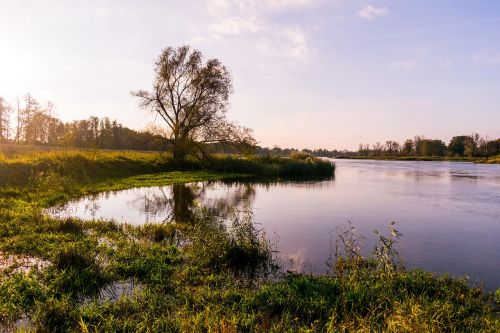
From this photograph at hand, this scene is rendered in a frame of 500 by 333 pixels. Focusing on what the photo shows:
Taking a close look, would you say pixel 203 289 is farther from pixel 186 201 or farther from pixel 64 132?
pixel 64 132

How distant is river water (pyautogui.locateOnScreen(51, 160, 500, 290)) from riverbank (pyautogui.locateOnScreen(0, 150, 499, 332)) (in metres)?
1.34

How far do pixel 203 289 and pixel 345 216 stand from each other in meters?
10.1

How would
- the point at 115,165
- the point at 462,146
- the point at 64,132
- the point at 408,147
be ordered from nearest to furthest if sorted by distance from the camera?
1. the point at 115,165
2. the point at 64,132
3. the point at 462,146
4. the point at 408,147

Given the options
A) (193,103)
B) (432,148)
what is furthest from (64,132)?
(432,148)

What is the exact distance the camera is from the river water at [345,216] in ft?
31.1

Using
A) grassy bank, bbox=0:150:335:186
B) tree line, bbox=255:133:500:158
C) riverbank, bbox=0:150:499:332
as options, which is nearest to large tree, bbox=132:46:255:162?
grassy bank, bbox=0:150:335:186

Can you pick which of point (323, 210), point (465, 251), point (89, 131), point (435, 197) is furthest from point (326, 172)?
point (89, 131)

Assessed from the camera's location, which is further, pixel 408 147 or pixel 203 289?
pixel 408 147

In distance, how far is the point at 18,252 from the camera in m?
8.37

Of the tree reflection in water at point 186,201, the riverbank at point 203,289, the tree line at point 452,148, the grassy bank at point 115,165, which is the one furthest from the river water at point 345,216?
the tree line at point 452,148

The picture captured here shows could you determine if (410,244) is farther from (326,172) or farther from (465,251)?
(326,172)

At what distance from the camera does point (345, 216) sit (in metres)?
15.3

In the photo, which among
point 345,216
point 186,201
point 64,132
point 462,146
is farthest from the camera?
point 462,146

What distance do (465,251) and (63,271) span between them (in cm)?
1069
